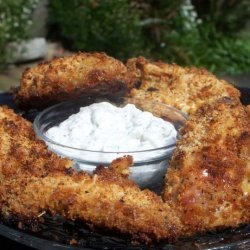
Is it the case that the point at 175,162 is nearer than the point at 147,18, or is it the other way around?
the point at 175,162

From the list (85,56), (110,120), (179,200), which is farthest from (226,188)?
(85,56)

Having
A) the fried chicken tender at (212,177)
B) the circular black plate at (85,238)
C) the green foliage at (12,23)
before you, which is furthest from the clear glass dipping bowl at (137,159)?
the green foliage at (12,23)

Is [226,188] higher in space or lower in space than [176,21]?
→ higher

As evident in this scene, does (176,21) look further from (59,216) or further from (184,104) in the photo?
(59,216)

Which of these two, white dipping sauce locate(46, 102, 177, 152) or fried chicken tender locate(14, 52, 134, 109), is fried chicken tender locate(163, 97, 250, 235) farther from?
fried chicken tender locate(14, 52, 134, 109)

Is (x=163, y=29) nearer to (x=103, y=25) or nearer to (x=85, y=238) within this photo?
(x=103, y=25)

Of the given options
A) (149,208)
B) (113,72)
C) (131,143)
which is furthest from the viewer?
(113,72)

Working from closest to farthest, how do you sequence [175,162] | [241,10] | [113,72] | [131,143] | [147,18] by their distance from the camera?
[175,162] < [131,143] < [113,72] < [147,18] < [241,10]
